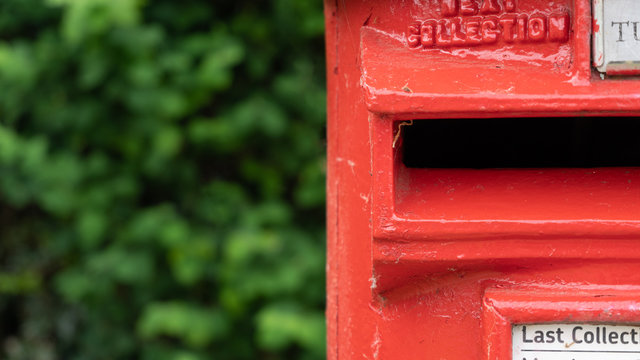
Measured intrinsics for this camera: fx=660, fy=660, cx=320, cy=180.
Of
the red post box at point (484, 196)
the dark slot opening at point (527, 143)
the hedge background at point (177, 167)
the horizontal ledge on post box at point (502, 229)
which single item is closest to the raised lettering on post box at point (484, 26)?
the red post box at point (484, 196)

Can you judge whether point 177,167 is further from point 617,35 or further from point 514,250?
point 617,35

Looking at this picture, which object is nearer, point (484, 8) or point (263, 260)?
point (484, 8)

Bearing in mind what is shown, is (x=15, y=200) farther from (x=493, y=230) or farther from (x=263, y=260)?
(x=493, y=230)

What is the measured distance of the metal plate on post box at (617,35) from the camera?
89 centimetres

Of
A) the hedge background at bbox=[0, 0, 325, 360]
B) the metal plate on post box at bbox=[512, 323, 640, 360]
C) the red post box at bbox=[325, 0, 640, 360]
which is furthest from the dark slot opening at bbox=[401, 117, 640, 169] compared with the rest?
the hedge background at bbox=[0, 0, 325, 360]

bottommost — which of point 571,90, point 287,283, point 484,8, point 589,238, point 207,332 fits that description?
point 207,332

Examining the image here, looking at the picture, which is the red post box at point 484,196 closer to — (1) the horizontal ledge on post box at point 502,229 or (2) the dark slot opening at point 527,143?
(1) the horizontal ledge on post box at point 502,229

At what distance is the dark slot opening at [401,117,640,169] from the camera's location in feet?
4.54

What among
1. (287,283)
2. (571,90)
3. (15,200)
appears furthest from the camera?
(15,200)

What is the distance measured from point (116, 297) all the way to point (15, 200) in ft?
1.73

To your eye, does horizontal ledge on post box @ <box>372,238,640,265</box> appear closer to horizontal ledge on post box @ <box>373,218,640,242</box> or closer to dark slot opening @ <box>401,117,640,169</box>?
horizontal ledge on post box @ <box>373,218,640,242</box>

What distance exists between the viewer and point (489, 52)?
3.08ft

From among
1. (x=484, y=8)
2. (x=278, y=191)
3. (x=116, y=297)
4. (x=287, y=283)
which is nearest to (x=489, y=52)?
(x=484, y=8)

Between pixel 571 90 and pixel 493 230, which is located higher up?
pixel 571 90
